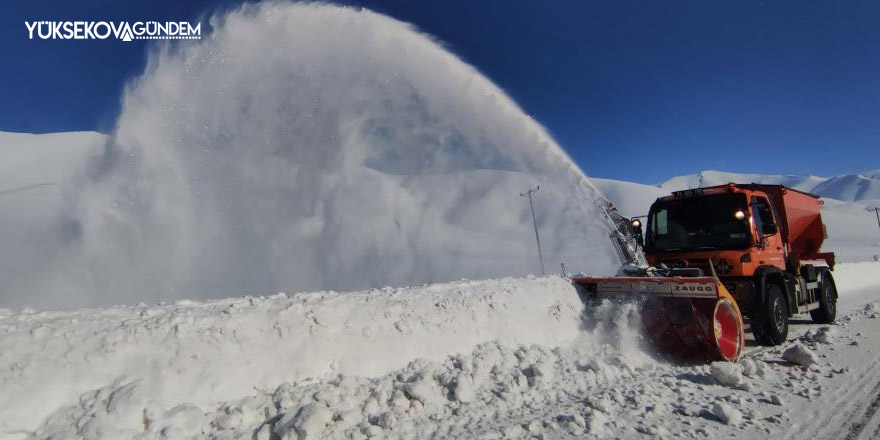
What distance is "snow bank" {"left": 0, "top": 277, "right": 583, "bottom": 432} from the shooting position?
3.83 meters

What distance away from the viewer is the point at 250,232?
631 inches

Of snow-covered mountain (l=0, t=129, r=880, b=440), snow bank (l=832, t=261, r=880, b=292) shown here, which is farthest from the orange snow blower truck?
snow bank (l=832, t=261, r=880, b=292)

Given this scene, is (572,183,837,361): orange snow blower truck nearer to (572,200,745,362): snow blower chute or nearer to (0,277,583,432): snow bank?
(572,200,745,362): snow blower chute

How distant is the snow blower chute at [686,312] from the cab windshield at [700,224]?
1.08 meters

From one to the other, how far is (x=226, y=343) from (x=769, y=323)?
803cm

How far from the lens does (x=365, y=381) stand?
192 inches

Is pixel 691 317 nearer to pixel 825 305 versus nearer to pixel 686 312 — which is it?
pixel 686 312

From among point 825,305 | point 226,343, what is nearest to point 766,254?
point 825,305

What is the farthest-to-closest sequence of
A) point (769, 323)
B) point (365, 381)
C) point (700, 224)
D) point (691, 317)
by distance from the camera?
point (700, 224), point (769, 323), point (691, 317), point (365, 381)

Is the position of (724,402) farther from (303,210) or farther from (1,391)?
(303,210)

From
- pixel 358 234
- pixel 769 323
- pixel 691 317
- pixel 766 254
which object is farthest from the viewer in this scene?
pixel 358 234

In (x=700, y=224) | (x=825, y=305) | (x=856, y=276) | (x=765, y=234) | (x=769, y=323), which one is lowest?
(x=856, y=276)

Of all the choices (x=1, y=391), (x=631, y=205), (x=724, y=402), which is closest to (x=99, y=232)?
(x=1, y=391)

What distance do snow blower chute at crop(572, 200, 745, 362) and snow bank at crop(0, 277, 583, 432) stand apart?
1.40 metres
